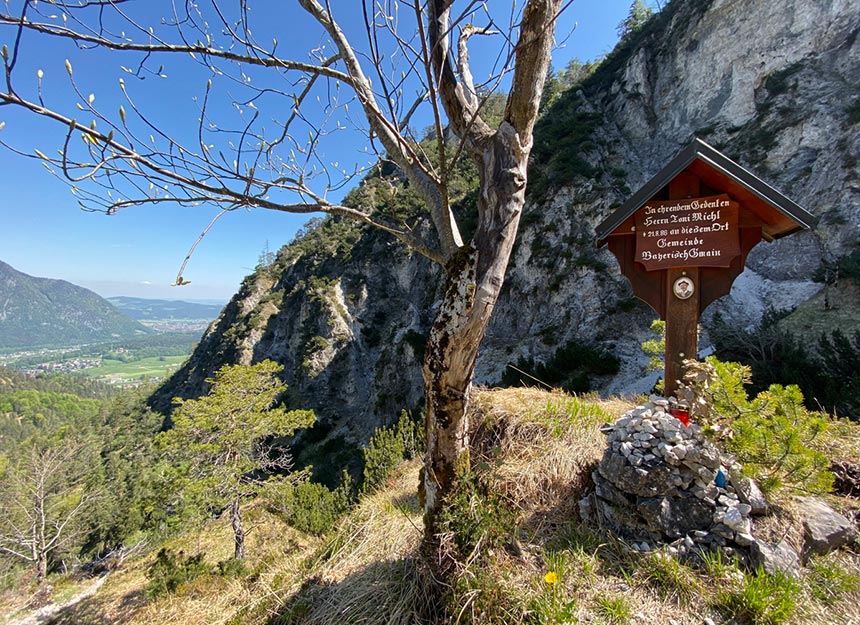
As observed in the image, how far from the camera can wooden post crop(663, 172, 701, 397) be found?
3105mm

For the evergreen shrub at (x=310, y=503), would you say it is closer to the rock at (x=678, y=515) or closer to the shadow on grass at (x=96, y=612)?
the shadow on grass at (x=96, y=612)

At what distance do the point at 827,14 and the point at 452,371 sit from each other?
2726 centimetres

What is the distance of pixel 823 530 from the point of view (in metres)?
2.25

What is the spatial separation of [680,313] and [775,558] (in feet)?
6.14

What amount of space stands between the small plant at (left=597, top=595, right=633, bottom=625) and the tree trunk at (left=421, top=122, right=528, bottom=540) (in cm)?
121

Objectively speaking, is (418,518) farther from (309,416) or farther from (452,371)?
(309,416)

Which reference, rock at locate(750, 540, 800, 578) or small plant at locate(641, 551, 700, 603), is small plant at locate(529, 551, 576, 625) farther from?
rock at locate(750, 540, 800, 578)

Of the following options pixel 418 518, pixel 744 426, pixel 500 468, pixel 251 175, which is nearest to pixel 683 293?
pixel 744 426

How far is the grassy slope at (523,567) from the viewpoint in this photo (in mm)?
1895

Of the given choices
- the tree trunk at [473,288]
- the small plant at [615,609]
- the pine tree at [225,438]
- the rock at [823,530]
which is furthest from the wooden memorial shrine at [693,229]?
the pine tree at [225,438]

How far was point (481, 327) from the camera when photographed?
186 centimetres

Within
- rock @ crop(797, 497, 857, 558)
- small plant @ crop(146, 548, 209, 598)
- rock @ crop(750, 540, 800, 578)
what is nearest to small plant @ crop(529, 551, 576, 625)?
rock @ crop(750, 540, 800, 578)

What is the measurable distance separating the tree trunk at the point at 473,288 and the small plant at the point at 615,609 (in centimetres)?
121

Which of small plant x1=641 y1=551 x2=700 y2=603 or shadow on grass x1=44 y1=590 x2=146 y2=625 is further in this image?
shadow on grass x1=44 y1=590 x2=146 y2=625
